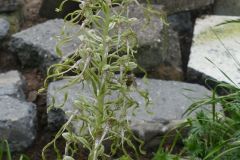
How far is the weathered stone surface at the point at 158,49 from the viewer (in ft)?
10.3

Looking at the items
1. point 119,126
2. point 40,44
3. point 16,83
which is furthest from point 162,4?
point 119,126

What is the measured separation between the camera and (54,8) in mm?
3785

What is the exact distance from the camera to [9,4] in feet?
12.2

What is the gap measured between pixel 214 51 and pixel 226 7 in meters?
0.66

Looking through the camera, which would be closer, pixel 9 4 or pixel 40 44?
pixel 40 44

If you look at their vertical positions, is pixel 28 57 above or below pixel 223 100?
below

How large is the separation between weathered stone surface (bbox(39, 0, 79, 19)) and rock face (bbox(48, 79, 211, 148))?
34.1 inches

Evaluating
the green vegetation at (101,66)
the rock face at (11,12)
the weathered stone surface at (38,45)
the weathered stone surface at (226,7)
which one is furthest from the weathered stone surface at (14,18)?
the green vegetation at (101,66)

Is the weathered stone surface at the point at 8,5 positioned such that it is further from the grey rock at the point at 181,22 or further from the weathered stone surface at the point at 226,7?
the weathered stone surface at the point at 226,7

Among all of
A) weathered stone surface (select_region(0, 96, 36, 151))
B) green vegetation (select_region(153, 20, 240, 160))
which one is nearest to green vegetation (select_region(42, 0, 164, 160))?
green vegetation (select_region(153, 20, 240, 160))

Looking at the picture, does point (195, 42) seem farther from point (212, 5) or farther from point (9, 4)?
point (9, 4)

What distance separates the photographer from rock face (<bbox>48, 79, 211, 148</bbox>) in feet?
8.81

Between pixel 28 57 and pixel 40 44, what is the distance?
108 mm

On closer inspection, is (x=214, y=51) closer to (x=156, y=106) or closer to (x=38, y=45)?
(x=156, y=106)
